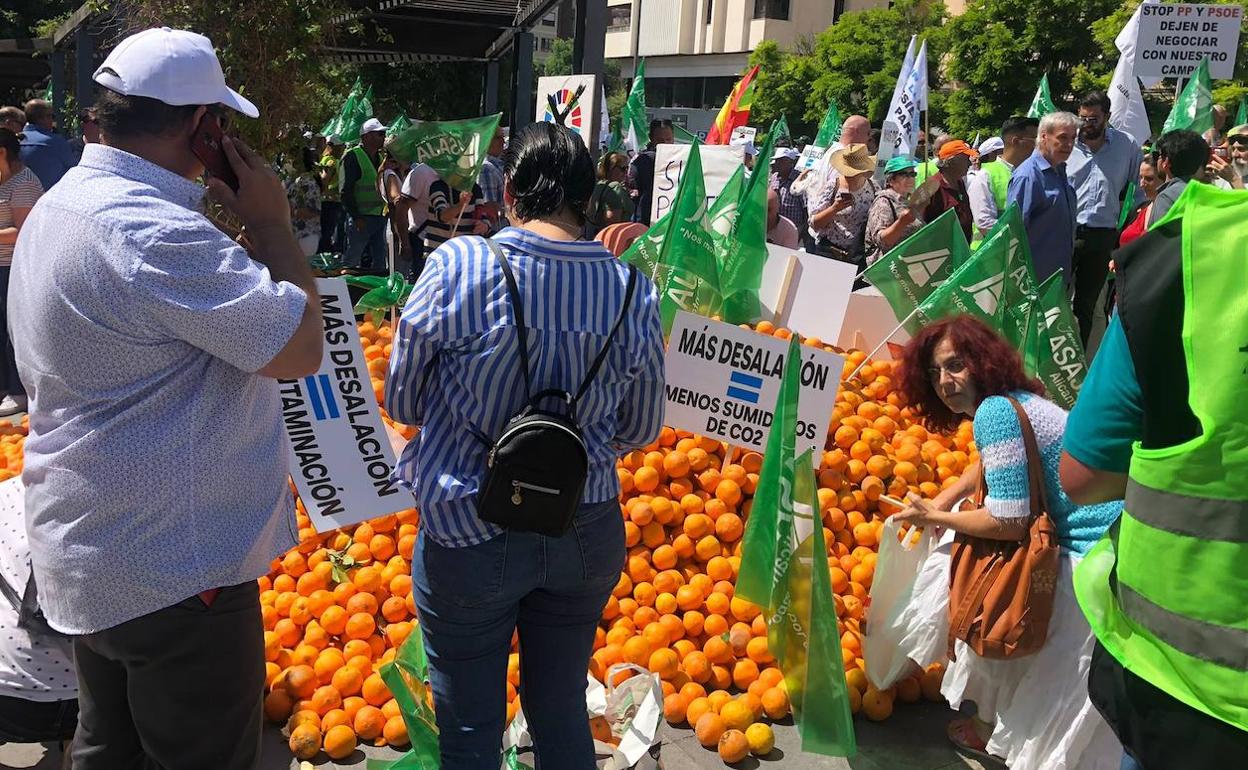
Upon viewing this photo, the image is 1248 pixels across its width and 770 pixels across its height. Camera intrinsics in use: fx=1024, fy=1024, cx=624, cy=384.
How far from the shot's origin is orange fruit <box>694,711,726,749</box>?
3.25m

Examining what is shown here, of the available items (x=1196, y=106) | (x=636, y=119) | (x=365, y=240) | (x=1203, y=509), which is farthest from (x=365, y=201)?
(x=1203, y=509)

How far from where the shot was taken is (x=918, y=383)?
10.7 ft

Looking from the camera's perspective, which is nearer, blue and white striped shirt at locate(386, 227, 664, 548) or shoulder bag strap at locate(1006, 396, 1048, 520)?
blue and white striped shirt at locate(386, 227, 664, 548)

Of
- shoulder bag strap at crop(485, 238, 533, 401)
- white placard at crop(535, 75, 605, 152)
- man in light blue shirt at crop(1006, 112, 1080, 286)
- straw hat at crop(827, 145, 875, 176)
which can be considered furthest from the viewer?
straw hat at crop(827, 145, 875, 176)

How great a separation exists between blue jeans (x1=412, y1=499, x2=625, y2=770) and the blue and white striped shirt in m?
0.07

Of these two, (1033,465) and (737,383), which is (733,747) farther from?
(737,383)

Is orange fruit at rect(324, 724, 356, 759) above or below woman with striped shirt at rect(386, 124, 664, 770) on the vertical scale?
below

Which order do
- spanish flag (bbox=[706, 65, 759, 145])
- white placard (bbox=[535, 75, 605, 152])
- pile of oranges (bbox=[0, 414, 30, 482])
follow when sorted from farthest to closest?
spanish flag (bbox=[706, 65, 759, 145]) < white placard (bbox=[535, 75, 605, 152]) < pile of oranges (bbox=[0, 414, 30, 482])

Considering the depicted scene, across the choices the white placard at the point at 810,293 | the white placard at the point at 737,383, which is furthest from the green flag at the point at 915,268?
the white placard at the point at 737,383

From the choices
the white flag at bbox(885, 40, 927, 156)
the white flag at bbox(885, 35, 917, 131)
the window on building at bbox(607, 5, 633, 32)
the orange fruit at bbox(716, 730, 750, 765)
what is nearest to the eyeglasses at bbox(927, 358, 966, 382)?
the orange fruit at bbox(716, 730, 750, 765)

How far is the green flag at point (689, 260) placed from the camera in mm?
5004

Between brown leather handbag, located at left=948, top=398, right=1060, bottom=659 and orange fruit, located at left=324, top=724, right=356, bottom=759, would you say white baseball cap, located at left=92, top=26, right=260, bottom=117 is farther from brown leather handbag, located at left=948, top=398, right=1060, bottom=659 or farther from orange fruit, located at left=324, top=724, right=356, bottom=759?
brown leather handbag, located at left=948, top=398, right=1060, bottom=659

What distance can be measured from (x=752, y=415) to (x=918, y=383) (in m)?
0.92

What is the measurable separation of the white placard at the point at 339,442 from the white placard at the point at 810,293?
8.99 feet
